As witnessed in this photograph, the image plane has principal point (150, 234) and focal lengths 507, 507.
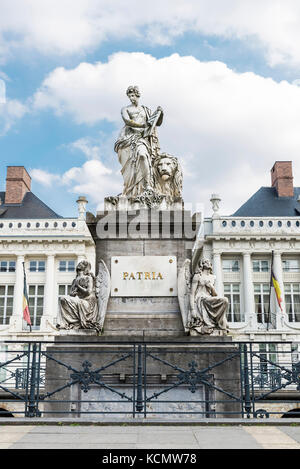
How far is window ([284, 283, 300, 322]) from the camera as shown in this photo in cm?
4391

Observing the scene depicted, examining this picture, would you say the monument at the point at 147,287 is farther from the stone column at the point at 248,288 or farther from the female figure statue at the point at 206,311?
the stone column at the point at 248,288

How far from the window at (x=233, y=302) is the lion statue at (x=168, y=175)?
1352 inches

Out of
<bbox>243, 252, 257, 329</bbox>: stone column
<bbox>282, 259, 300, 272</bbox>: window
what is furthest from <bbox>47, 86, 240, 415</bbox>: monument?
<bbox>282, 259, 300, 272</bbox>: window

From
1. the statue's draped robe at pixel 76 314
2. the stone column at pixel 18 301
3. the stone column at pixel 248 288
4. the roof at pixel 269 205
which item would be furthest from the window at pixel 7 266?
the statue's draped robe at pixel 76 314

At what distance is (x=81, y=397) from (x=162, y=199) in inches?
160

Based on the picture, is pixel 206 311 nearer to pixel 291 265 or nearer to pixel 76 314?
pixel 76 314

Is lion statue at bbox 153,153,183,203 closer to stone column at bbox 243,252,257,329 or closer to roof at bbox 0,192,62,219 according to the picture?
stone column at bbox 243,252,257,329

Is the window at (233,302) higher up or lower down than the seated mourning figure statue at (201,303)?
higher up

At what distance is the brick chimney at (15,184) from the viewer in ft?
160

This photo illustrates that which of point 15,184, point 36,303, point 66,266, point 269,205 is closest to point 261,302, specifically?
point 269,205

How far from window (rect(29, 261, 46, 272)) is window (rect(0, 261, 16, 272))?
1518mm

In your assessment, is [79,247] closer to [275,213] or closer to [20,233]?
[20,233]

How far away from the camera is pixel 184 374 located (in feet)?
23.2
